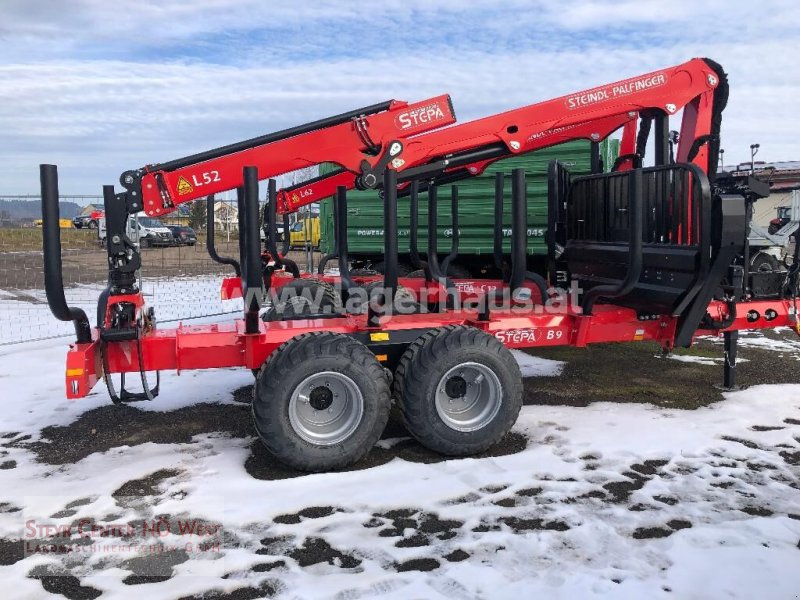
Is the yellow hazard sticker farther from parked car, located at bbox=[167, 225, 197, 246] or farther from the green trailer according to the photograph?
parked car, located at bbox=[167, 225, 197, 246]

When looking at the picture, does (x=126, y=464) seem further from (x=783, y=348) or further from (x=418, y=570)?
(x=783, y=348)

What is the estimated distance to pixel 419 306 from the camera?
533 cm

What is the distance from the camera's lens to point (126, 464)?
175 inches

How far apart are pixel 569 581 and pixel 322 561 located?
1.14 metres

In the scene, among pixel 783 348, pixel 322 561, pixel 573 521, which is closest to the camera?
pixel 322 561

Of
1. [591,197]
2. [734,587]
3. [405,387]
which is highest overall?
[591,197]

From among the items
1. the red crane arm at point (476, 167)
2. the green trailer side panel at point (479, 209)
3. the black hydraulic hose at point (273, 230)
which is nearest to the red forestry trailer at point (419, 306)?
the red crane arm at point (476, 167)

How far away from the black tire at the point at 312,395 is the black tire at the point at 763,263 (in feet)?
15.3

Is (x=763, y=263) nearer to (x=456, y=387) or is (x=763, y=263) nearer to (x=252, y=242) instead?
(x=456, y=387)

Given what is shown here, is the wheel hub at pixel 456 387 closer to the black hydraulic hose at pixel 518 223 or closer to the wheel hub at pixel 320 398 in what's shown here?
the wheel hub at pixel 320 398

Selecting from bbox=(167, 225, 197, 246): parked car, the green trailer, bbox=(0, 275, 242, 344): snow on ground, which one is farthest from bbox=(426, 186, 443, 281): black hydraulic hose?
bbox=(167, 225, 197, 246): parked car

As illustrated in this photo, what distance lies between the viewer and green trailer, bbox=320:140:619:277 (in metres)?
10.3

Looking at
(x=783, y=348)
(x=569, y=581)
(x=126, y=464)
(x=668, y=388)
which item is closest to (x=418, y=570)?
(x=569, y=581)

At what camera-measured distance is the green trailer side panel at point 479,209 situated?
1026 centimetres
